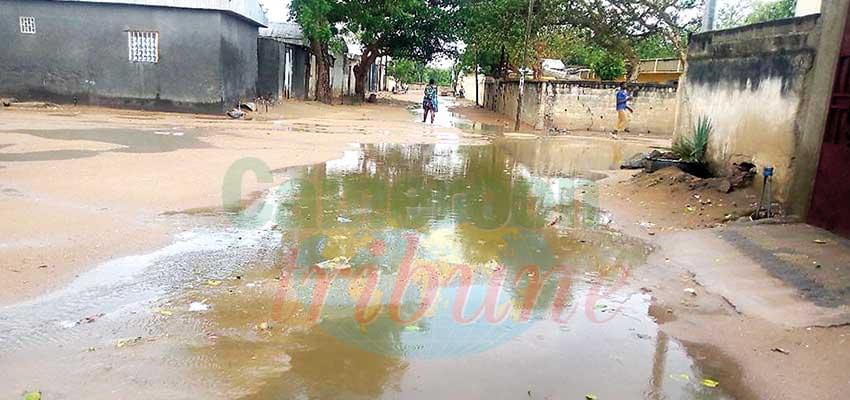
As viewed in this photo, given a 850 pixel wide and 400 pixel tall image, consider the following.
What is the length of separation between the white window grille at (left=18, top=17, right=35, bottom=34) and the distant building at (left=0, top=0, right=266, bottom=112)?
3 centimetres

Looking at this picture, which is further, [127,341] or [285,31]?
[285,31]

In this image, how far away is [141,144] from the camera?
12.8 metres

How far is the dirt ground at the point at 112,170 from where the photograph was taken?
18.4 feet

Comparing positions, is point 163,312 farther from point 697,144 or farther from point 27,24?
point 27,24

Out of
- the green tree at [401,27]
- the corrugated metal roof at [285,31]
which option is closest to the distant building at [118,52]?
the green tree at [401,27]

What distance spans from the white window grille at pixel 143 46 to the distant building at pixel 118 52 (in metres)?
0.03

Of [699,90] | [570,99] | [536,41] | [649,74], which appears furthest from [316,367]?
[649,74]

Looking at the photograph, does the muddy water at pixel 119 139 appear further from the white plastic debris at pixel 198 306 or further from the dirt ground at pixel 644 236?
the white plastic debris at pixel 198 306

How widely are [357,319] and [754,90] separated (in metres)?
7.03

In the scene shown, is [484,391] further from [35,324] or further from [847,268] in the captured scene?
[847,268]

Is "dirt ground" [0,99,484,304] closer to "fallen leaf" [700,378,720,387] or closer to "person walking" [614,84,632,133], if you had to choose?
"fallen leaf" [700,378,720,387]

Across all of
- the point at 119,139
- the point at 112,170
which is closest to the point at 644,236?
the point at 112,170

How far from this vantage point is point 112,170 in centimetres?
948

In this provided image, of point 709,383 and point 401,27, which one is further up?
point 401,27
